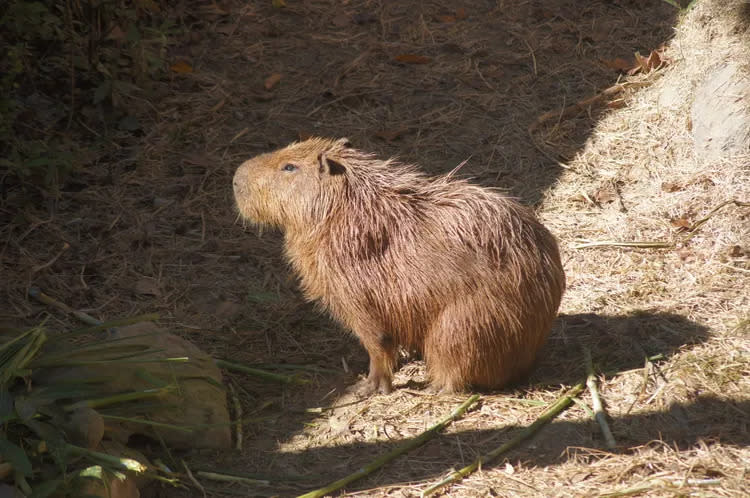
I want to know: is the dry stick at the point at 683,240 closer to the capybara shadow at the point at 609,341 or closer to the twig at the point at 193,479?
the capybara shadow at the point at 609,341

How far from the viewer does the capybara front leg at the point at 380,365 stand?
3.77 meters

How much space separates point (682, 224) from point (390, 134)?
213 cm

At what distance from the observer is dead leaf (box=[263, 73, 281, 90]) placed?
20.1ft

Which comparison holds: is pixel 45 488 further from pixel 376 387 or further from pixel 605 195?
pixel 605 195

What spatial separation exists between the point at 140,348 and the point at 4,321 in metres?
0.93

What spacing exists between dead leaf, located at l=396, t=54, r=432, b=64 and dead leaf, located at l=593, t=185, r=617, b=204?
195 cm

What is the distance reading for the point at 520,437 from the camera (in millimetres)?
3371

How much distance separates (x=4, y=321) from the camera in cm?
391

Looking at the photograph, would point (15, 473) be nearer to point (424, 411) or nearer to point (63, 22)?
point (424, 411)

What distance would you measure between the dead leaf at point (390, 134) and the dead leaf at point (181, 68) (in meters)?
1.66

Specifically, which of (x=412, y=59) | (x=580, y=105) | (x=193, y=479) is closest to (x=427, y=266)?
(x=193, y=479)

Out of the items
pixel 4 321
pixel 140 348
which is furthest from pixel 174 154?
pixel 140 348

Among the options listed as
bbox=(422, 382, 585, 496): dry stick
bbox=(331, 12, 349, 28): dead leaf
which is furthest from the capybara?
bbox=(331, 12, 349, 28): dead leaf

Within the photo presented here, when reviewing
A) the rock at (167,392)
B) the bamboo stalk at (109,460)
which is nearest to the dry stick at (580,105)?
the rock at (167,392)
